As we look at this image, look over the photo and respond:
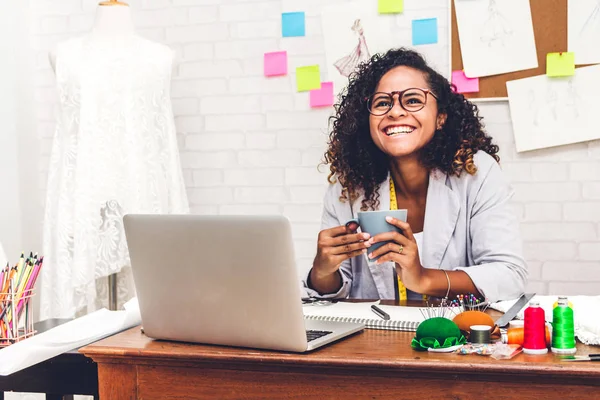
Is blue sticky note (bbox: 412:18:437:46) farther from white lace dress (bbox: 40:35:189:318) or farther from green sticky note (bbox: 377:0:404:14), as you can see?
white lace dress (bbox: 40:35:189:318)

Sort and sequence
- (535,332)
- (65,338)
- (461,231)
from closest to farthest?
1. (535,332)
2. (65,338)
3. (461,231)

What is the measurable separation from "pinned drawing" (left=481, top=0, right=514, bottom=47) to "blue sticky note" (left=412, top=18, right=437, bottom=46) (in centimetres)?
19

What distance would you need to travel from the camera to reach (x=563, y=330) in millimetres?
1207

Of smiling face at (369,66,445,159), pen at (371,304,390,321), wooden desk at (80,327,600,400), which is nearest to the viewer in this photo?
wooden desk at (80,327,600,400)

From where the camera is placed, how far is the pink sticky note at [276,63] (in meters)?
3.14

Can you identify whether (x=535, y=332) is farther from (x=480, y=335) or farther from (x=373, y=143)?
(x=373, y=143)

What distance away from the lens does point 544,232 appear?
9.79 ft

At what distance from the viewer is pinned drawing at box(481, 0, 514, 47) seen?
295cm

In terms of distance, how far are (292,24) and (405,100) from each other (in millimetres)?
1094

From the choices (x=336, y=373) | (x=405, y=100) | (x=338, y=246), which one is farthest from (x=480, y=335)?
(x=405, y=100)

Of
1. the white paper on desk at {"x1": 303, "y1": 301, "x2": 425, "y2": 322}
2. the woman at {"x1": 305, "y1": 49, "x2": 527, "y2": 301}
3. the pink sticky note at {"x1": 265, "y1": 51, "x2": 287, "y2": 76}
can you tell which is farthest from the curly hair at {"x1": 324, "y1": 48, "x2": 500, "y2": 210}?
the pink sticky note at {"x1": 265, "y1": 51, "x2": 287, "y2": 76}

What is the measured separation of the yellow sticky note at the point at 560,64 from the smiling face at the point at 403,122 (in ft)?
2.91

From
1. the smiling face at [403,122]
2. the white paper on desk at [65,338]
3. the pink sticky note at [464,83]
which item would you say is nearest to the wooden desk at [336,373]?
the white paper on desk at [65,338]

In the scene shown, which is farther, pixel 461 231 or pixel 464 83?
pixel 464 83
